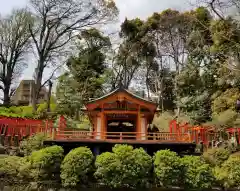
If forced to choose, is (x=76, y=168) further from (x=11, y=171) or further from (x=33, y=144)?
(x=33, y=144)

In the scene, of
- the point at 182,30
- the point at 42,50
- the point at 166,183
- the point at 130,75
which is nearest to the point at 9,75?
the point at 42,50

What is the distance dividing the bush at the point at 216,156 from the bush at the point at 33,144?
8.46 m

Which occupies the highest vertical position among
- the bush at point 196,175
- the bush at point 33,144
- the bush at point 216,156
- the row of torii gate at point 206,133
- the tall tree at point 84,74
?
the tall tree at point 84,74

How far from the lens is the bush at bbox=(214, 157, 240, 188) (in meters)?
13.3

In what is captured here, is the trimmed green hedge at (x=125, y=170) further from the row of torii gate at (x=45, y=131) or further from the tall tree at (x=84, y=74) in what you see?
the tall tree at (x=84, y=74)

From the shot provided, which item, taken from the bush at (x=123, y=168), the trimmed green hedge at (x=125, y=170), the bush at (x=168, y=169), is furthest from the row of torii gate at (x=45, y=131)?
the bush at (x=123, y=168)

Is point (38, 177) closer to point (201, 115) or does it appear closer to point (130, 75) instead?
point (201, 115)

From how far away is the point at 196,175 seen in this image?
518 inches

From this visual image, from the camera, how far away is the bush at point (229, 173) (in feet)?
43.6

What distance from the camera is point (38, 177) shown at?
14000mm

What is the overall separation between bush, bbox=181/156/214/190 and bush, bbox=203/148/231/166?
69.0 inches

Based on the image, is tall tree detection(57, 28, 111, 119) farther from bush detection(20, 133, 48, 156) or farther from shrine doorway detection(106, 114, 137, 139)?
bush detection(20, 133, 48, 156)

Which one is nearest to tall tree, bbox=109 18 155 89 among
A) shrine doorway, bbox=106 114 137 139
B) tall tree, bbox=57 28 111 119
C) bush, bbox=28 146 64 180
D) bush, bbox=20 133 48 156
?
tall tree, bbox=57 28 111 119

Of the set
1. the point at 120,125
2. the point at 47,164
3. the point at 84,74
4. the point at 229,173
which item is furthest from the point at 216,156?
the point at 84,74
